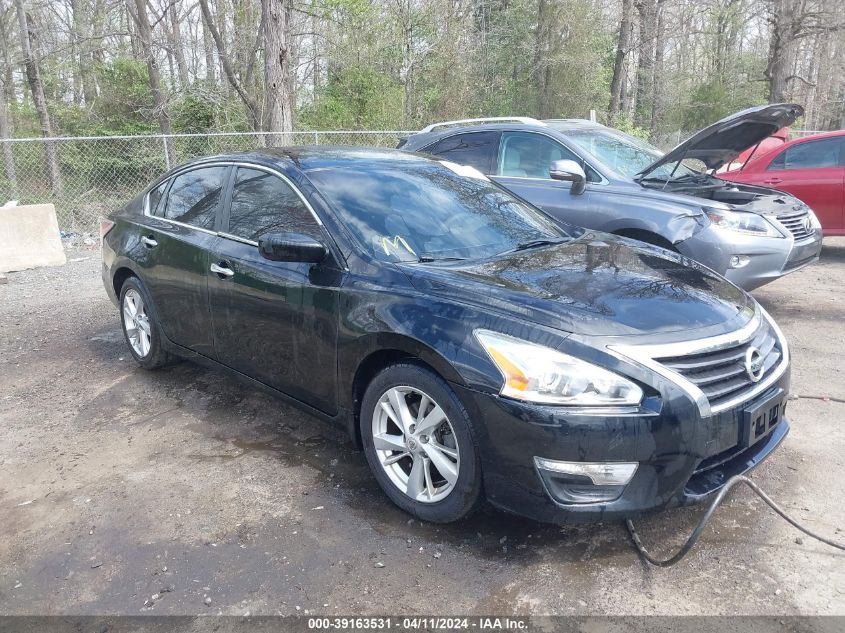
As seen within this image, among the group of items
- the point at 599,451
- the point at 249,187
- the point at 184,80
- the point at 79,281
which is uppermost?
the point at 184,80

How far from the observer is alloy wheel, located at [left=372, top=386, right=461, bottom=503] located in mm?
2889

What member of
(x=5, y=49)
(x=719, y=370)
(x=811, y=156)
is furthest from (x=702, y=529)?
(x=5, y=49)

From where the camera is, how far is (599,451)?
2.51m

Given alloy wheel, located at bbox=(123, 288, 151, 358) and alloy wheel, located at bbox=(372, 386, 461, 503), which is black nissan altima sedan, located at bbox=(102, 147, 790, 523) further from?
alloy wheel, located at bbox=(123, 288, 151, 358)

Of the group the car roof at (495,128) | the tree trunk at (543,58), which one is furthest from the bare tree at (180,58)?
the car roof at (495,128)

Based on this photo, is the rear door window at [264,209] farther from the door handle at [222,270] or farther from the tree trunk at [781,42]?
the tree trunk at [781,42]

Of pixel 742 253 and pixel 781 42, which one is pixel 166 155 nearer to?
pixel 742 253

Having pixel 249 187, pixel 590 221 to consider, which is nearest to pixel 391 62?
pixel 590 221

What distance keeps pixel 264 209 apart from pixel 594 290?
1972 millimetres

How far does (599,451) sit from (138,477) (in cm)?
245

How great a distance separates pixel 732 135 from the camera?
6.40 metres

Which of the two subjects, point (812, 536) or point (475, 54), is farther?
point (475, 54)

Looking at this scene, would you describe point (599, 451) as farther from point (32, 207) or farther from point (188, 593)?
point (32, 207)

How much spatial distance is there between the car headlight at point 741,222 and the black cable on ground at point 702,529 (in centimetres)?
306
